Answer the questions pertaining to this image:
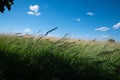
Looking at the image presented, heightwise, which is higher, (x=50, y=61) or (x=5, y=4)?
(x=5, y=4)

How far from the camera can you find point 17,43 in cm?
514

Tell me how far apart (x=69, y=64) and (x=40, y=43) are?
91cm

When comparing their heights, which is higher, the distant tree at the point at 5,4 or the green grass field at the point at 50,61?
the distant tree at the point at 5,4

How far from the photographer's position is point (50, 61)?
4418 mm

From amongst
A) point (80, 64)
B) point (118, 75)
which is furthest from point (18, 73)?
point (118, 75)

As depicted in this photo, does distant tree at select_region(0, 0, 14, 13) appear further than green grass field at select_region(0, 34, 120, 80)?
Result: Yes

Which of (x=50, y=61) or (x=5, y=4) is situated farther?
(x=5, y=4)

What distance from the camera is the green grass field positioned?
Result: 4043 mm

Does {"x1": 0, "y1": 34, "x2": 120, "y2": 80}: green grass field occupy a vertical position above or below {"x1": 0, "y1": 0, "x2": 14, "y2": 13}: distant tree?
below

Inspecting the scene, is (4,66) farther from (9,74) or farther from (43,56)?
(43,56)

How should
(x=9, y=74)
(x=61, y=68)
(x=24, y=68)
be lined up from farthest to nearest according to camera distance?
1. (x=61, y=68)
2. (x=24, y=68)
3. (x=9, y=74)

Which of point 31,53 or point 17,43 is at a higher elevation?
point 17,43

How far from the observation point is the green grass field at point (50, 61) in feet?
13.3

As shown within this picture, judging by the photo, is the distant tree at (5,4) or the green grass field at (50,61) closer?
the green grass field at (50,61)
